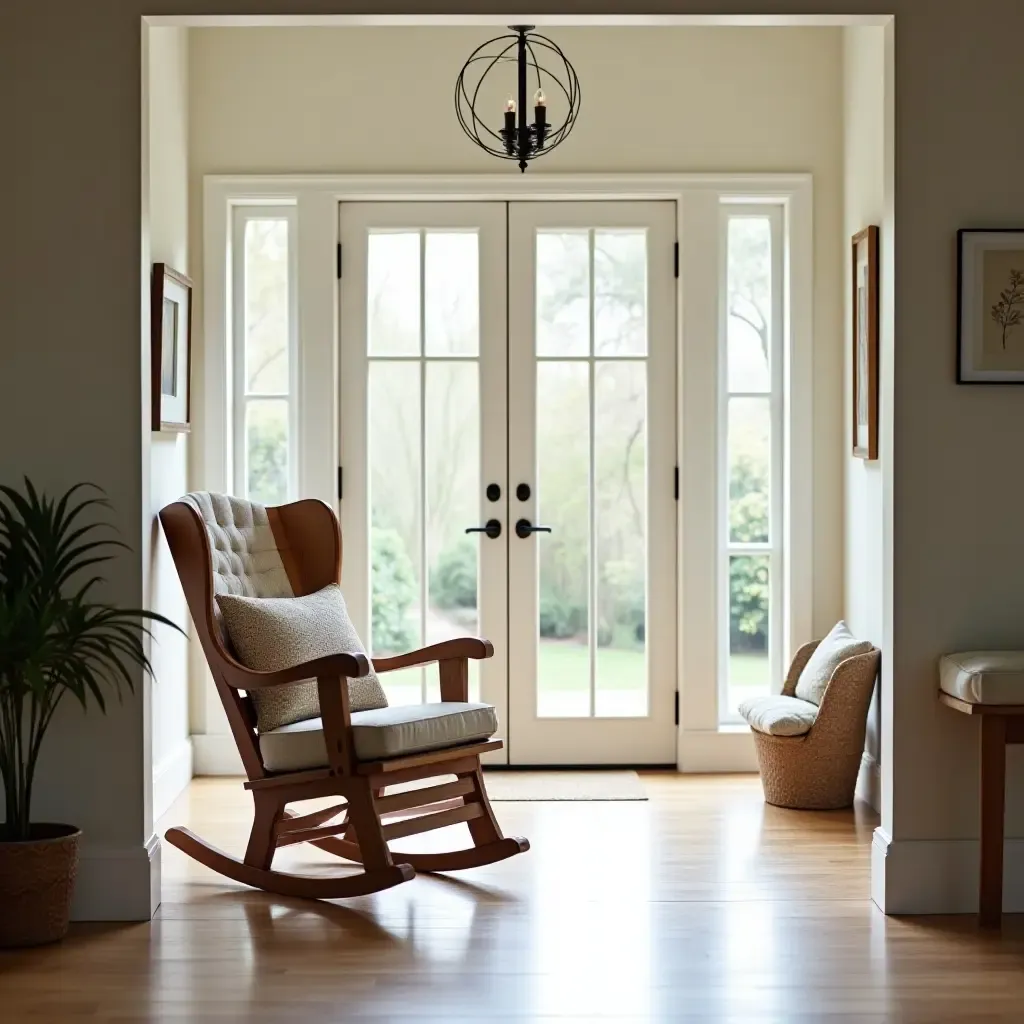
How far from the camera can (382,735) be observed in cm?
370

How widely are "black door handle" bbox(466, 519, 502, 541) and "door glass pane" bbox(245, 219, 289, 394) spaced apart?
0.91 metres

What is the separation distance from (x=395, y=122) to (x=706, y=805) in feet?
9.12

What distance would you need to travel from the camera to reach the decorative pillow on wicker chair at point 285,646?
3.94 meters

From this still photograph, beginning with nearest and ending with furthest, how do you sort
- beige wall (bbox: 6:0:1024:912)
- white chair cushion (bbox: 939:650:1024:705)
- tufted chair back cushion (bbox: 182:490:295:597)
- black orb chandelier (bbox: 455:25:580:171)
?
white chair cushion (bbox: 939:650:1024:705) < beige wall (bbox: 6:0:1024:912) < tufted chair back cushion (bbox: 182:490:295:597) < black orb chandelier (bbox: 455:25:580:171)

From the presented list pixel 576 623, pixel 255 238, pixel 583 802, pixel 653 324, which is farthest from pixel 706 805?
pixel 255 238

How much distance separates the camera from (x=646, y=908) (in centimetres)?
368

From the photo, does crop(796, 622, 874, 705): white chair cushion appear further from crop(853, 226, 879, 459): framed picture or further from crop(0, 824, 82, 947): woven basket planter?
crop(0, 824, 82, 947): woven basket planter

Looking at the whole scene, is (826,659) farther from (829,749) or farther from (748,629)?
(748,629)

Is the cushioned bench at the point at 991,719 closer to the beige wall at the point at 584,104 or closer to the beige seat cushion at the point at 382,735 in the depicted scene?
the beige seat cushion at the point at 382,735

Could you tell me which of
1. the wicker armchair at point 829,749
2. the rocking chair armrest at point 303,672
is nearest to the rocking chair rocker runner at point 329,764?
the rocking chair armrest at point 303,672

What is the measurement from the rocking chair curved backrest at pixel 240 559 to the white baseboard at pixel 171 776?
0.76 metres

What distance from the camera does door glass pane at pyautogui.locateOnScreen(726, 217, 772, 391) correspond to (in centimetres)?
540

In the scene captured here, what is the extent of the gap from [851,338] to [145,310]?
2.67 m

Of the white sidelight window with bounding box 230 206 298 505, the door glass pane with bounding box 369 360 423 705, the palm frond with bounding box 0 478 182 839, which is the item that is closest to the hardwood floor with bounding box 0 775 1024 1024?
the palm frond with bounding box 0 478 182 839
